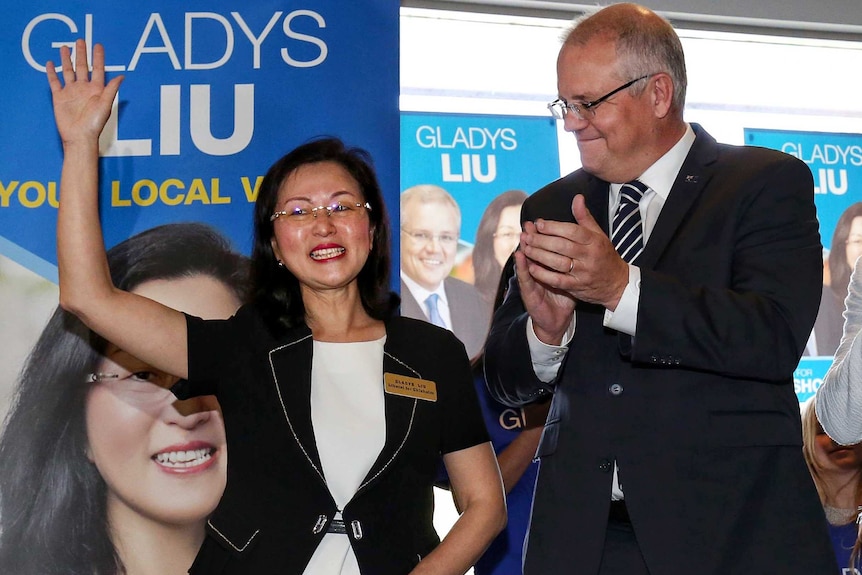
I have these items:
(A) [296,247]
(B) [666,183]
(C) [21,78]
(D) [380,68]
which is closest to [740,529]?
(B) [666,183]

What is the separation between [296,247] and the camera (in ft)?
7.20

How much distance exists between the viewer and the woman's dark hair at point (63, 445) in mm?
2896

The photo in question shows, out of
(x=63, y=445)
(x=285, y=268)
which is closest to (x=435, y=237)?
(x=63, y=445)

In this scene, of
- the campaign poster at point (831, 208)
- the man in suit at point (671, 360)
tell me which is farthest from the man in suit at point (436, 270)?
the man in suit at point (671, 360)

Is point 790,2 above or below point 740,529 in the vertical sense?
above

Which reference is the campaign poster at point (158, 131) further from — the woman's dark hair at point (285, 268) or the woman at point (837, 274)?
the woman at point (837, 274)

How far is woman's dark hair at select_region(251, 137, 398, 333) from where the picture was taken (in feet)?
7.43

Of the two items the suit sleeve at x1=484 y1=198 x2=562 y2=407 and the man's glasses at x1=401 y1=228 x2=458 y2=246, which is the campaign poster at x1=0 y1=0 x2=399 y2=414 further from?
the man's glasses at x1=401 y1=228 x2=458 y2=246

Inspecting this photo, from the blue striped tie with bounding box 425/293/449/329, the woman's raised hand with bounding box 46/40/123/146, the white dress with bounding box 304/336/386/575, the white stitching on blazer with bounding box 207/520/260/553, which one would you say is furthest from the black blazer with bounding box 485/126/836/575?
the blue striped tie with bounding box 425/293/449/329

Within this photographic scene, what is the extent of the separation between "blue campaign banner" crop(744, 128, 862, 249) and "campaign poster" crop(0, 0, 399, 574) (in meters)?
2.53

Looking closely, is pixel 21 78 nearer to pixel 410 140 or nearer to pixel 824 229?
pixel 410 140

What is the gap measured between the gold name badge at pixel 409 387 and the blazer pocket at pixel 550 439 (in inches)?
9.4

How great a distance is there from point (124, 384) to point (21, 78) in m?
0.95

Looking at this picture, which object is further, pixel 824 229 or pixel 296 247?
pixel 824 229
